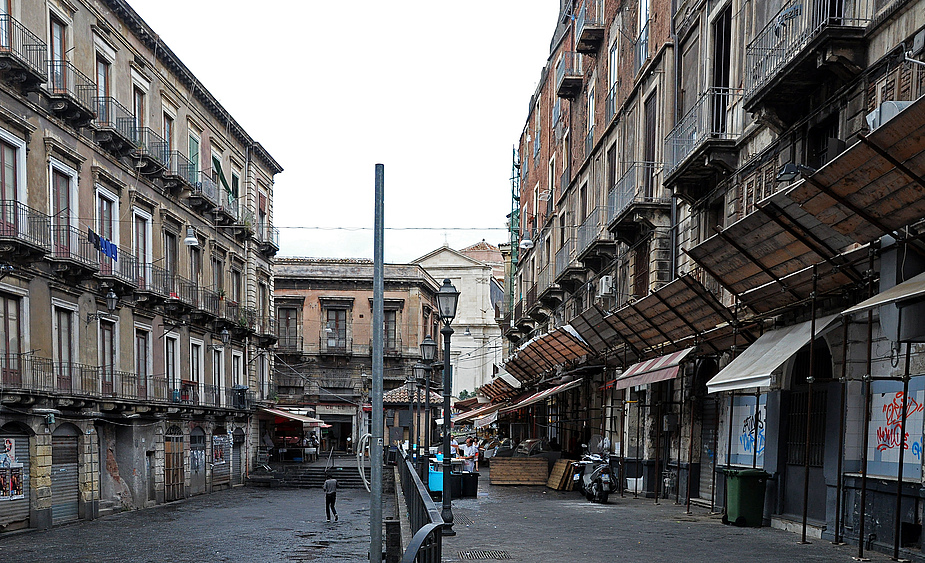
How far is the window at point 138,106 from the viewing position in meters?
31.9

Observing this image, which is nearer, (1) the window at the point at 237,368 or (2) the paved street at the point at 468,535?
(2) the paved street at the point at 468,535

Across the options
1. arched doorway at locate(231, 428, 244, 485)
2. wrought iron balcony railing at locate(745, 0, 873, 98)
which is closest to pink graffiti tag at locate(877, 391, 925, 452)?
wrought iron balcony railing at locate(745, 0, 873, 98)

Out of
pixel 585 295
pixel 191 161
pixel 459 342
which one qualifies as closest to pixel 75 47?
pixel 191 161

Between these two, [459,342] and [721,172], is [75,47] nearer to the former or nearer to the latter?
[721,172]

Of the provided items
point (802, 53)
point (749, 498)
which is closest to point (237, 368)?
point (749, 498)

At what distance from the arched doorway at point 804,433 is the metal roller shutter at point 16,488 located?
1737 centimetres

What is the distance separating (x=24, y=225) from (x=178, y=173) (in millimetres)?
12100

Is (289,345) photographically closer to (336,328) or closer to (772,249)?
(336,328)

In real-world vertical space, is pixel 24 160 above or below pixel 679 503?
above

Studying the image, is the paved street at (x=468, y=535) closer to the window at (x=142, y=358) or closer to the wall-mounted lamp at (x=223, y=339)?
the window at (x=142, y=358)

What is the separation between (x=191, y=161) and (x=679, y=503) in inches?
952

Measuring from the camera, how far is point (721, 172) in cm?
1869

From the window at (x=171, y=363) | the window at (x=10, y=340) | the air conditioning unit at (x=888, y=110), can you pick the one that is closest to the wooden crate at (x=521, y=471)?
the window at (x=171, y=363)

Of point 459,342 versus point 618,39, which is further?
point 459,342
